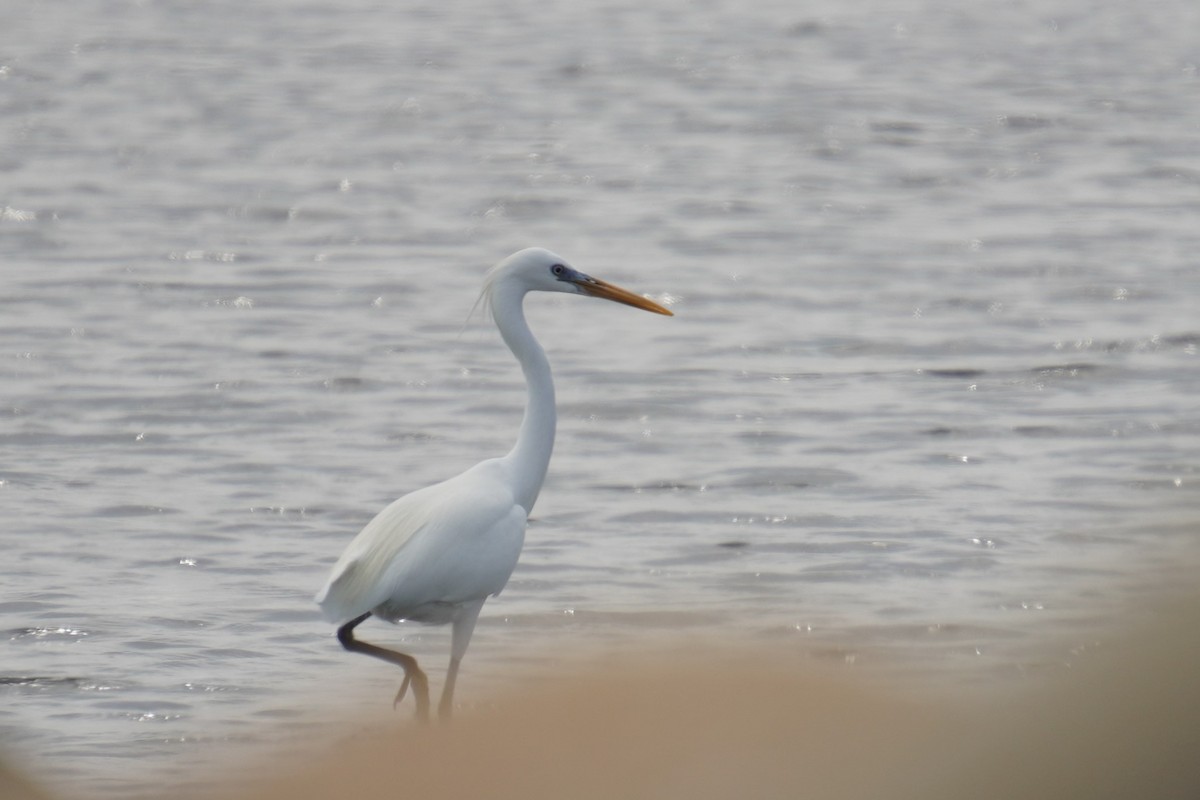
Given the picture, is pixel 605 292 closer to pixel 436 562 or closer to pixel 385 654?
pixel 436 562

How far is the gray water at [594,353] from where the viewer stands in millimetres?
8078

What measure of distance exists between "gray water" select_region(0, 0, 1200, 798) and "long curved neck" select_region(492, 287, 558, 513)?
26.8 inches

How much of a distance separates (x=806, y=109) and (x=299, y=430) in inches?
453

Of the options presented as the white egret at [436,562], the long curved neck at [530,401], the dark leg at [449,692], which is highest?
the long curved neck at [530,401]

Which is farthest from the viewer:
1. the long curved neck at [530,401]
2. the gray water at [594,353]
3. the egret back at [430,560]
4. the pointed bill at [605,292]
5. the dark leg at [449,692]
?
the gray water at [594,353]

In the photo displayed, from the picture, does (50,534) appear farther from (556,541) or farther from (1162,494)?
(1162,494)

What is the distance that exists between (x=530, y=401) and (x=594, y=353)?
18.8 ft

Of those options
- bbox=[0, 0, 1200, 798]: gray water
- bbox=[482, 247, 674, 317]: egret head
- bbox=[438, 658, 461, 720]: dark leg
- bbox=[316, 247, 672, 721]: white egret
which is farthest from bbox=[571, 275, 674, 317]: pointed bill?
bbox=[438, 658, 461, 720]: dark leg

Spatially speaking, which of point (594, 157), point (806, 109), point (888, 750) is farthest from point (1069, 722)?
point (806, 109)

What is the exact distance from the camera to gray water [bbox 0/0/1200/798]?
8078 millimetres

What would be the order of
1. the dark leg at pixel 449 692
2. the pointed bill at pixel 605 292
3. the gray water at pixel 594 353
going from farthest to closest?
the gray water at pixel 594 353, the pointed bill at pixel 605 292, the dark leg at pixel 449 692

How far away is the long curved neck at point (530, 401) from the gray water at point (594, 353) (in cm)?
68

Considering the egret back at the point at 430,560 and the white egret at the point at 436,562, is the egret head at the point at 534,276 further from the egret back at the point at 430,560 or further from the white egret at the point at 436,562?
the egret back at the point at 430,560

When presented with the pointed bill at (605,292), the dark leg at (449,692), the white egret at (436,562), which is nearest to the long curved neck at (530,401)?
the white egret at (436,562)
